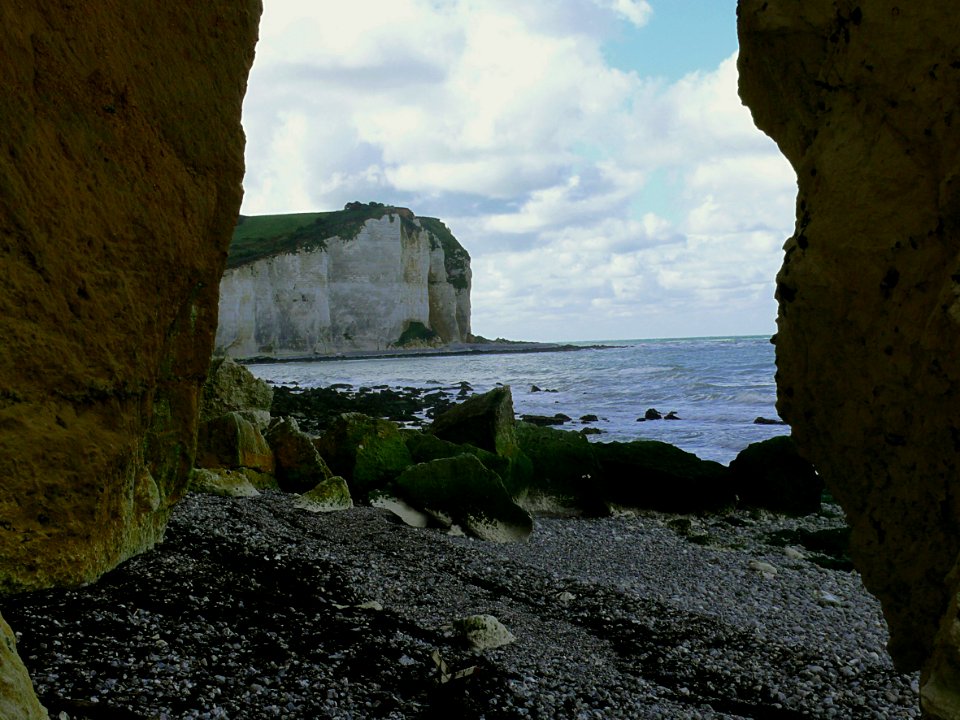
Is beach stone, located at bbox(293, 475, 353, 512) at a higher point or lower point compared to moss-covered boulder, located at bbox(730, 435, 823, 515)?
higher

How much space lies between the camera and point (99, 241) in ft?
14.6

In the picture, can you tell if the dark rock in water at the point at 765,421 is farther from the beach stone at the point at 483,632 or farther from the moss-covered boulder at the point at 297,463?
the beach stone at the point at 483,632

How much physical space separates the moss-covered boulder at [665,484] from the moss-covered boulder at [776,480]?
0.40 m

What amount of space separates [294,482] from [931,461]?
770 centimetres

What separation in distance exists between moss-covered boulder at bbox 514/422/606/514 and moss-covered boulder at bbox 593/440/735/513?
0.22m

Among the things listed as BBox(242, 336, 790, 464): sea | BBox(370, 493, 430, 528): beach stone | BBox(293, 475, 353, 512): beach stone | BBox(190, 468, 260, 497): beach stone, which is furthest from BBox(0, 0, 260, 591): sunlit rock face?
BBox(242, 336, 790, 464): sea

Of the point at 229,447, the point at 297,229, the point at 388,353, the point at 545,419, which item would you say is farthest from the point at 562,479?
Result: the point at 297,229

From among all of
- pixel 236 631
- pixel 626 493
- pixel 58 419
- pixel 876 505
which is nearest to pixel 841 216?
pixel 876 505

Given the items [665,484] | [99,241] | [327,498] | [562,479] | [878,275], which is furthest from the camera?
[665,484]

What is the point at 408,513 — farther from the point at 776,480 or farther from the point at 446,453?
the point at 776,480

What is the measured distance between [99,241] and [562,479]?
7741mm

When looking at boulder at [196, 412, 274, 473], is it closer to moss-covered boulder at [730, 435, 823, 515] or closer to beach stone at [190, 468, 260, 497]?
beach stone at [190, 468, 260, 497]

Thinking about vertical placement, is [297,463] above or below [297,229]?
below

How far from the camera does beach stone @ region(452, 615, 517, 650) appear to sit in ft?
16.0
